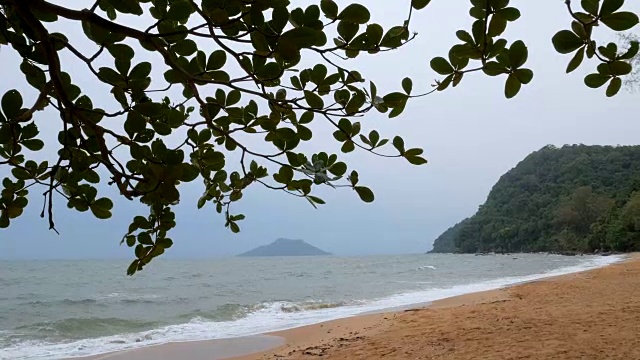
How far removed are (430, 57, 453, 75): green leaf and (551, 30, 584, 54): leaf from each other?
0.19 metres

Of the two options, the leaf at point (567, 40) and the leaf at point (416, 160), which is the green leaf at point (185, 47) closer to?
the leaf at point (416, 160)

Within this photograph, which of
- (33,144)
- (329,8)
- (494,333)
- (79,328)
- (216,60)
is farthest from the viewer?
(79,328)

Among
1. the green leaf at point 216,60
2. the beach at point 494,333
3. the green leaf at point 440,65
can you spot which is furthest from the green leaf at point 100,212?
the beach at point 494,333

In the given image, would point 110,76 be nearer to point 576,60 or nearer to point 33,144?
point 33,144

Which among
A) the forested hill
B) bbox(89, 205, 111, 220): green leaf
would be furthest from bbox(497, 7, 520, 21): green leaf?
the forested hill

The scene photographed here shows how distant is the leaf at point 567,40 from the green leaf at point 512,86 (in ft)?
0.32

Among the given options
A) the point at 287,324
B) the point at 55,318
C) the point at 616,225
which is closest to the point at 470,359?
the point at 287,324

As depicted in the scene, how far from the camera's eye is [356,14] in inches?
34.6

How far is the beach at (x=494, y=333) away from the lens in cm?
459

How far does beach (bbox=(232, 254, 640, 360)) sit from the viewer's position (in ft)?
15.1

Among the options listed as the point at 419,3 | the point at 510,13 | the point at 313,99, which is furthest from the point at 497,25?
the point at 313,99

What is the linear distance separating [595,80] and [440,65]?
0.24 m

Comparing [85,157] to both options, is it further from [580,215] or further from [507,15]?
[580,215]

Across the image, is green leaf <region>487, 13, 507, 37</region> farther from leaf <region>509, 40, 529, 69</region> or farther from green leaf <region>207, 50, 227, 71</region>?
green leaf <region>207, 50, 227, 71</region>
